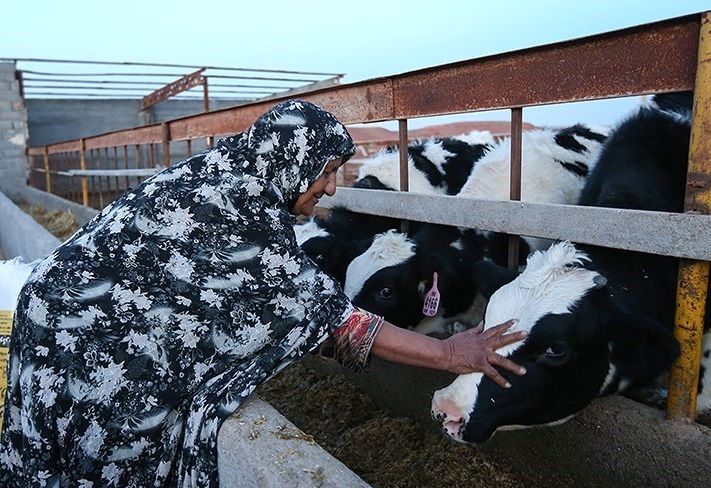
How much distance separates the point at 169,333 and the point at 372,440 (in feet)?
4.54

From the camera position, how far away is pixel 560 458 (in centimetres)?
250

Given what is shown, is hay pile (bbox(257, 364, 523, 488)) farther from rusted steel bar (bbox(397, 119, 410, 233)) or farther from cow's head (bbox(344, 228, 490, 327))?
rusted steel bar (bbox(397, 119, 410, 233))

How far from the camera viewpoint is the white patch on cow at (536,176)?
385cm

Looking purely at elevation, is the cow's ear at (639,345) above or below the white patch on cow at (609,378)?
above

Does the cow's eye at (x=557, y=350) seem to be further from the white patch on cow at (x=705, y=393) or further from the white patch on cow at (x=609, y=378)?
the white patch on cow at (x=705, y=393)

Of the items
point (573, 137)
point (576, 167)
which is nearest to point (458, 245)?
point (576, 167)

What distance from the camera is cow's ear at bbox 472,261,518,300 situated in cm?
264

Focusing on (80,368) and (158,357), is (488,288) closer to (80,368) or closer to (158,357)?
(158,357)

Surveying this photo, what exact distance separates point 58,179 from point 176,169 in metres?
16.4

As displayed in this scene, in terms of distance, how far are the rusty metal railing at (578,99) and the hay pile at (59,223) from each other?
6.53 m

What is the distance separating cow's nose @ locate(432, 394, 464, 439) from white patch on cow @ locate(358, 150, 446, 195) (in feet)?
8.26

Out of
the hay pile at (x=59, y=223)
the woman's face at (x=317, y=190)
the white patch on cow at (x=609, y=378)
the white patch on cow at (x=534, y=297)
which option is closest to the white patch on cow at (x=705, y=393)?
the white patch on cow at (x=609, y=378)

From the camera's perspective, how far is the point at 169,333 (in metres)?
1.97

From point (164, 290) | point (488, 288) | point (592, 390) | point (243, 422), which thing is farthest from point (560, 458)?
point (164, 290)
